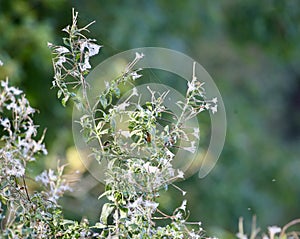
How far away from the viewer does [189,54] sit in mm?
5547

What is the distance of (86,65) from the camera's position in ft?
4.76

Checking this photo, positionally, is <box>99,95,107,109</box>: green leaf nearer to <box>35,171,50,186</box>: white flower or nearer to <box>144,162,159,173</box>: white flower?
<box>144,162,159,173</box>: white flower

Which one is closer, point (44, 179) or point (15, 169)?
point (15, 169)

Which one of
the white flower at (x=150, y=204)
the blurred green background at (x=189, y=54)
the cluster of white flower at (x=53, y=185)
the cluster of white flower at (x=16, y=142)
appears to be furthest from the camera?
the blurred green background at (x=189, y=54)

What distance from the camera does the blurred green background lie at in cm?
403

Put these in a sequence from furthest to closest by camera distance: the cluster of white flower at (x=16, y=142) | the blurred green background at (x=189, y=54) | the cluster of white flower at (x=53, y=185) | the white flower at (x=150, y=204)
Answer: the blurred green background at (x=189, y=54) → the cluster of white flower at (x=53, y=185) → the cluster of white flower at (x=16, y=142) → the white flower at (x=150, y=204)

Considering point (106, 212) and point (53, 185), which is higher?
point (53, 185)

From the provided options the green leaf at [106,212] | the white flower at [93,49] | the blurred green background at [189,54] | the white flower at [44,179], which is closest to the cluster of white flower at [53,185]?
the white flower at [44,179]

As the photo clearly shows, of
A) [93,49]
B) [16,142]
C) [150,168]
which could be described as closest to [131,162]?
[150,168]

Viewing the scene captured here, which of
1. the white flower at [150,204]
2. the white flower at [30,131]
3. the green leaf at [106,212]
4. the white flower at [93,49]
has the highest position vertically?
the white flower at [93,49]

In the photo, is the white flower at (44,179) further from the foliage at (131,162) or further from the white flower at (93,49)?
the white flower at (93,49)

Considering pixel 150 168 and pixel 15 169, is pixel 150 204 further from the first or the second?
pixel 15 169

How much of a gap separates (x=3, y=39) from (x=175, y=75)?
1219 millimetres

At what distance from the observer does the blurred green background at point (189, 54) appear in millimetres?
4027
